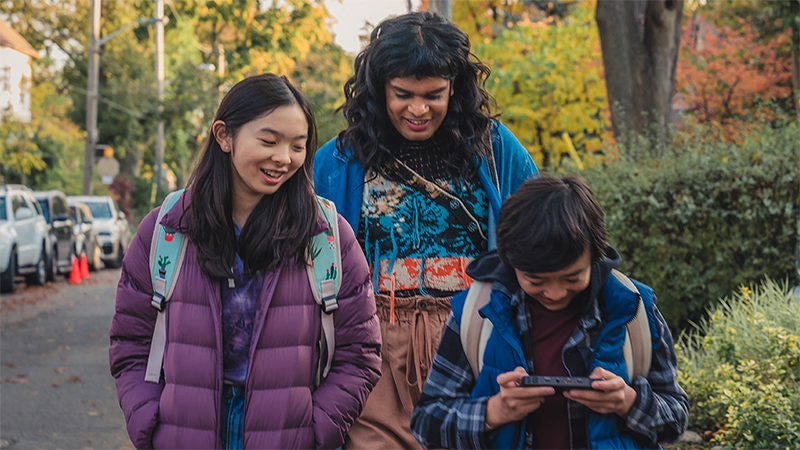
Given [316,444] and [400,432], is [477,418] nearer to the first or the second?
[316,444]

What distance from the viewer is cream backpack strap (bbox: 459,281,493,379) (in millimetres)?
2148

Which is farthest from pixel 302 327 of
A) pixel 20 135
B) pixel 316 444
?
pixel 20 135

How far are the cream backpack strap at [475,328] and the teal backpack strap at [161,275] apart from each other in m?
0.84

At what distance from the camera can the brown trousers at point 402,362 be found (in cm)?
288

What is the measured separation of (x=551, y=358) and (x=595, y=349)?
4.6 inches

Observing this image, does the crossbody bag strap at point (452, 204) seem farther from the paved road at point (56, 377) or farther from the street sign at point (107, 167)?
the street sign at point (107, 167)

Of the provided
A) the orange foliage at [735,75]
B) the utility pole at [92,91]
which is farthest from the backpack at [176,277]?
the utility pole at [92,91]

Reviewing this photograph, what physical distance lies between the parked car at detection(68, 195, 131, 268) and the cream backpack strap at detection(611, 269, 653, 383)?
22095mm

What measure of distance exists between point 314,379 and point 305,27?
36.0 metres

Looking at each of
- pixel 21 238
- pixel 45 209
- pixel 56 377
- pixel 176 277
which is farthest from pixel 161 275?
pixel 45 209

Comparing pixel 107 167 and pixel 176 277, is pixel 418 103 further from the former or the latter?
pixel 107 167

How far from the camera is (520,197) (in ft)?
6.80

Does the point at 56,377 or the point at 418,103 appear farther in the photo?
the point at 56,377

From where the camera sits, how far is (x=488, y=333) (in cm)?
214
